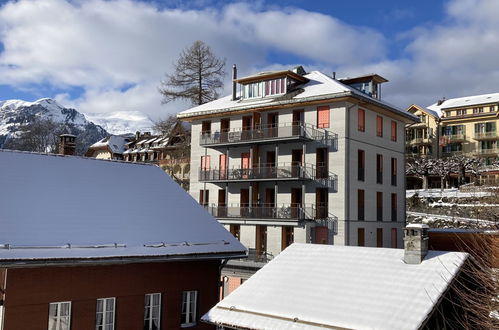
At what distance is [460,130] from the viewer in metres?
67.1

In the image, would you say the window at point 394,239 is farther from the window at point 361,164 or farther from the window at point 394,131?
the window at point 394,131

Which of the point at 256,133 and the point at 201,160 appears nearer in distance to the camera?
the point at 256,133

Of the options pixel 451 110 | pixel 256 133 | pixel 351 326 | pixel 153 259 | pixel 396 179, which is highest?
pixel 451 110

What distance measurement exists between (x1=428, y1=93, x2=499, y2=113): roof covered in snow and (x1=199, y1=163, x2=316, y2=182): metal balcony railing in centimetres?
4054

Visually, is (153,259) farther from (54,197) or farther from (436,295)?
(436,295)

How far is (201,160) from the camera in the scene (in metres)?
41.4

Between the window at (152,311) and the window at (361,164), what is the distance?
67.9 ft

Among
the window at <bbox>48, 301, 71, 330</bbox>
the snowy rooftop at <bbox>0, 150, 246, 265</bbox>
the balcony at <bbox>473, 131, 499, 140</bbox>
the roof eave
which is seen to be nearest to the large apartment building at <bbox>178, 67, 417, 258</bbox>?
the snowy rooftop at <bbox>0, 150, 246, 265</bbox>

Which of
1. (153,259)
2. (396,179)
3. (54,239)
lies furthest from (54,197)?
(396,179)

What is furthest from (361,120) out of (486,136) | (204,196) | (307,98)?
(486,136)

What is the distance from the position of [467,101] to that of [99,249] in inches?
2534

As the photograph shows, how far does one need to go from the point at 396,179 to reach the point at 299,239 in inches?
396

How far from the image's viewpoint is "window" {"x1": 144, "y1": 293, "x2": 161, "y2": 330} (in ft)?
56.9

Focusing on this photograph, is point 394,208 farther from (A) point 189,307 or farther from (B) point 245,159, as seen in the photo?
(A) point 189,307
